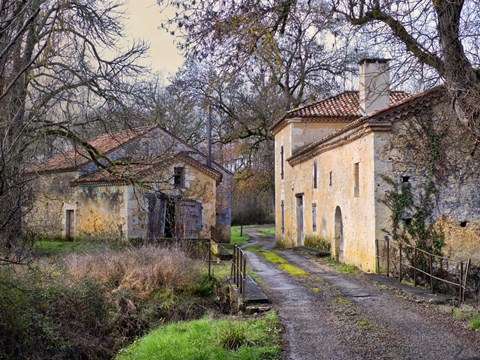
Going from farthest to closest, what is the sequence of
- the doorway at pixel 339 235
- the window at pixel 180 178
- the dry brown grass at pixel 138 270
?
1. the window at pixel 180 178
2. the doorway at pixel 339 235
3. the dry brown grass at pixel 138 270

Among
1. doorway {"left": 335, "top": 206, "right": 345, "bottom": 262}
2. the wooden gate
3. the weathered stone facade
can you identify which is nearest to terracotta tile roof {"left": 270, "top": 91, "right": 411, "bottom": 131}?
the wooden gate

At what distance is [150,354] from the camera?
8523 millimetres

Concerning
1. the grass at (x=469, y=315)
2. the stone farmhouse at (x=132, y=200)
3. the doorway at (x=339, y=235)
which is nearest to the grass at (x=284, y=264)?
the doorway at (x=339, y=235)

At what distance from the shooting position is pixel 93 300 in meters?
11.6

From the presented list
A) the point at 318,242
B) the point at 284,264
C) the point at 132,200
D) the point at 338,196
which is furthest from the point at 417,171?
the point at 132,200

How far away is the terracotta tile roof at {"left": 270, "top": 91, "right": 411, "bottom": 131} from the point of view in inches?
1080

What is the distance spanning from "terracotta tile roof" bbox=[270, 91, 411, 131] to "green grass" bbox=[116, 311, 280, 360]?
18.9 metres

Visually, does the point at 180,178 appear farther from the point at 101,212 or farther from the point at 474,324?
the point at 474,324

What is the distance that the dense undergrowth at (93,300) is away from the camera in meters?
9.83

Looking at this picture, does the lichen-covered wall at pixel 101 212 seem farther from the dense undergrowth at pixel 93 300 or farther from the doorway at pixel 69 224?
the dense undergrowth at pixel 93 300

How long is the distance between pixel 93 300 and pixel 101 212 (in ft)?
50.5

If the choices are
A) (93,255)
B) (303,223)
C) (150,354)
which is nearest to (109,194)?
(303,223)

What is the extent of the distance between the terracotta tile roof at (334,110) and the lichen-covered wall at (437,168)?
35.2ft

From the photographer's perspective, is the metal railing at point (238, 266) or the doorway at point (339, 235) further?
the doorway at point (339, 235)
